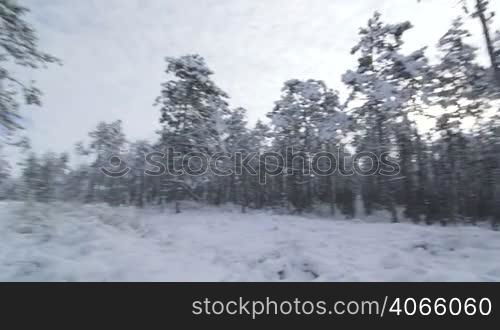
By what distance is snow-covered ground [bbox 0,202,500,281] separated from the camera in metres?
4.39

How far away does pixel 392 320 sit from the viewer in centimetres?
344

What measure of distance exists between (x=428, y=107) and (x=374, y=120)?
6701 mm

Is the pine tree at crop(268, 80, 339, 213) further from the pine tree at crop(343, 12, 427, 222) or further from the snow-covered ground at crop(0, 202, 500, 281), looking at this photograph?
the snow-covered ground at crop(0, 202, 500, 281)

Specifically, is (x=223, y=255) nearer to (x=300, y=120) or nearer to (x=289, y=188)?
(x=300, y=120)

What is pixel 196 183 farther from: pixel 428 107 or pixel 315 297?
pixel 428 107

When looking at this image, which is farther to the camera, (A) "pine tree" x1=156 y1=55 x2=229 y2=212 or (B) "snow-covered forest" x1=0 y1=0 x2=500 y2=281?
(A) "pine tree" x1=156 y1=55 x2=229 y2=212

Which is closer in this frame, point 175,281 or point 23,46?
point 175,281

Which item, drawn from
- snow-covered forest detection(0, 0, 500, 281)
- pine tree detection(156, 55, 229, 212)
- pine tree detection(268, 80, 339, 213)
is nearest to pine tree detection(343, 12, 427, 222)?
snow-covered forest detection(0, 0, 500, 281)

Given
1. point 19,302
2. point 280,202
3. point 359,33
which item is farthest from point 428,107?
point 19,302

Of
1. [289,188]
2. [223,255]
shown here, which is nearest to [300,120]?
[289,188]

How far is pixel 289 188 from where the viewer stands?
3250 cm

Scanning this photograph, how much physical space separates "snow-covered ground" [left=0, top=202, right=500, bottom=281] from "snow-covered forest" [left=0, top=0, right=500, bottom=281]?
1.7 inches

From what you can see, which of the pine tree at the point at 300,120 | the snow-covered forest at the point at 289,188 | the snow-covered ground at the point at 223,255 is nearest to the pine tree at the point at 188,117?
the snow-covered forest at the point at 289,188

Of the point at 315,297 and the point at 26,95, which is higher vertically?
the point at 26,95
